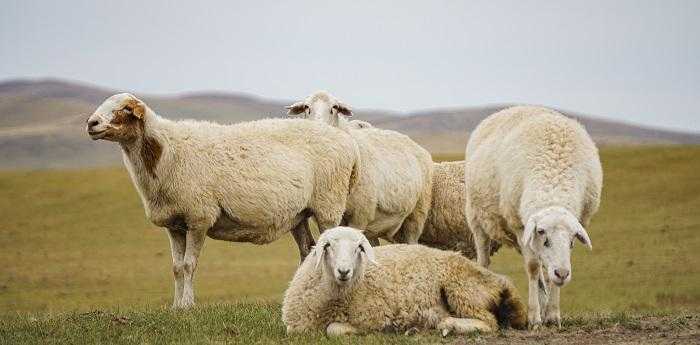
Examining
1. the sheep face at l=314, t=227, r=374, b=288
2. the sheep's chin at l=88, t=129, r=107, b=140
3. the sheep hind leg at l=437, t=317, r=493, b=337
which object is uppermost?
the sheep's chin at l=88, t=129, r=107, b=140

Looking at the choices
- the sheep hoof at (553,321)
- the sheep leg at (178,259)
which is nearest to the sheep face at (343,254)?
the sheep hoof at (553,321)

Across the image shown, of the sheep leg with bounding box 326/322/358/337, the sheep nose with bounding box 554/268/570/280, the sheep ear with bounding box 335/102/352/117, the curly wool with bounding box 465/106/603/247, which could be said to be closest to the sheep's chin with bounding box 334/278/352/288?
the sheep leg with bounding box 326/322/358/337

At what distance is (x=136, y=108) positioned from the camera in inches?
438

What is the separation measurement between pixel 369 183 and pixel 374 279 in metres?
3.50

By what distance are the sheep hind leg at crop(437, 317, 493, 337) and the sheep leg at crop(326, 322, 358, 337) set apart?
2.81 ft

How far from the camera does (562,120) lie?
34.4 ft

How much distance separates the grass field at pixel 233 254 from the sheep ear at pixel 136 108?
2.65 metres

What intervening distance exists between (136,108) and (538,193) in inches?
191

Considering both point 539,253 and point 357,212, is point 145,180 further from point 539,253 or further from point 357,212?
point 539,253

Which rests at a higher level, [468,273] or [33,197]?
[468,273]

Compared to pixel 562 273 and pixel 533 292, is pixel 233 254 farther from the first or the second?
pixel 562 273

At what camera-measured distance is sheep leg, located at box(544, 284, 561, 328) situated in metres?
9.46

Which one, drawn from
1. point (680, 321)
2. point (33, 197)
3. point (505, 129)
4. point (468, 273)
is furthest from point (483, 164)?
point (33, 197)

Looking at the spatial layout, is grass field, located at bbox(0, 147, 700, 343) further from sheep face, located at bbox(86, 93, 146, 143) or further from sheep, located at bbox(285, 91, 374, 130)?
sheep, located at bbox(285, 91, 374, 130)
